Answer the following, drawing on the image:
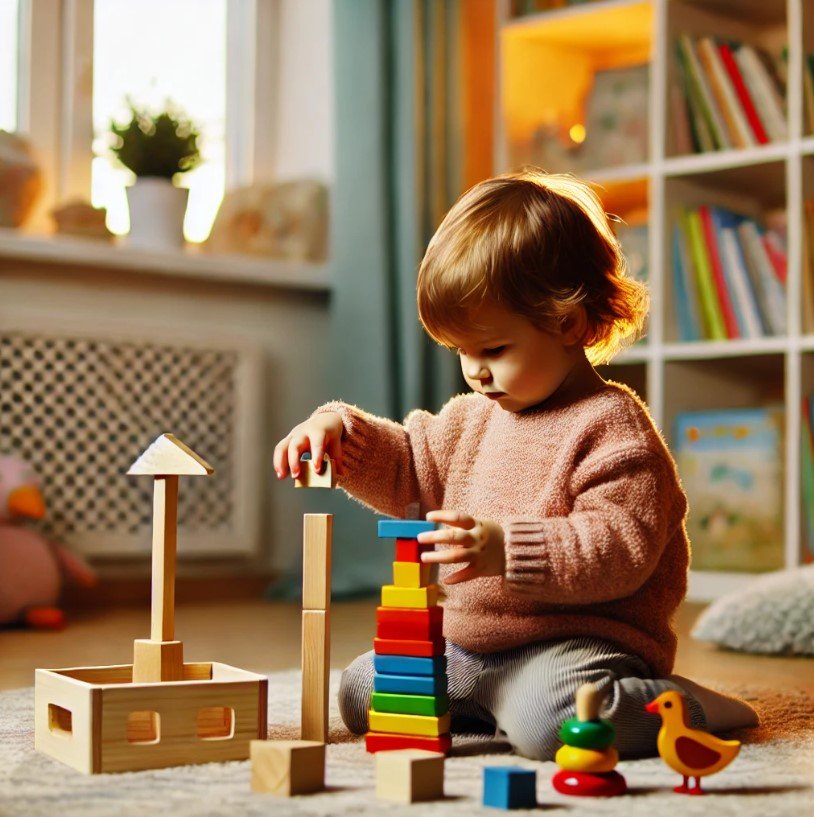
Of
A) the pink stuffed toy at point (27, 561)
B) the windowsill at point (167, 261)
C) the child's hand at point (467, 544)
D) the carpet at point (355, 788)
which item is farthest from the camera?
the windowsill at point (167, 261)

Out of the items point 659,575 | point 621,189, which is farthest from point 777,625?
point 621,189

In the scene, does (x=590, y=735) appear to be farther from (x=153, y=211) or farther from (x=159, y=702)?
(x=153, y=211)

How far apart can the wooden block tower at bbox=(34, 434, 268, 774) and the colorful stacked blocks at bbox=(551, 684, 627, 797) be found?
26 cm

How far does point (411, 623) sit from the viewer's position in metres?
1.01

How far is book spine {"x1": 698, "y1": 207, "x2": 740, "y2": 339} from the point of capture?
243 cm

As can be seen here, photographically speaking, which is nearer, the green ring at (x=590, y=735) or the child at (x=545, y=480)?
the green ring at (x=590, y=735)

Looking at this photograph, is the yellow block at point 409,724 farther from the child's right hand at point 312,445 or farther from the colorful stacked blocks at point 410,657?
the child's right hand at point 312,445

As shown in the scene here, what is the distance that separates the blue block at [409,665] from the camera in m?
1.00

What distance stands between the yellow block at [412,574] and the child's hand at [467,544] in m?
0.02

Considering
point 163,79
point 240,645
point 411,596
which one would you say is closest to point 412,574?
point 411,596

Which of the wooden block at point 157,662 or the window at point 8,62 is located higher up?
the window at point 8,62

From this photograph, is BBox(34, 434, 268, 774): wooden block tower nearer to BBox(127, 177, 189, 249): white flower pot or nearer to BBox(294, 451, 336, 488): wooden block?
BBox(294, 451, 336, 488): wooden block

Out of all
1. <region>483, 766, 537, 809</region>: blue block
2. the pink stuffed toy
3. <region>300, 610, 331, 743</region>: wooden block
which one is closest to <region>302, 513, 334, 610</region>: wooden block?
<region>300, 610, 331, 743</region>: wooden block

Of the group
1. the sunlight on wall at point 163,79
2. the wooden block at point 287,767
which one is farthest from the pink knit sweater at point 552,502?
the sunlight on wall at point 163,79
